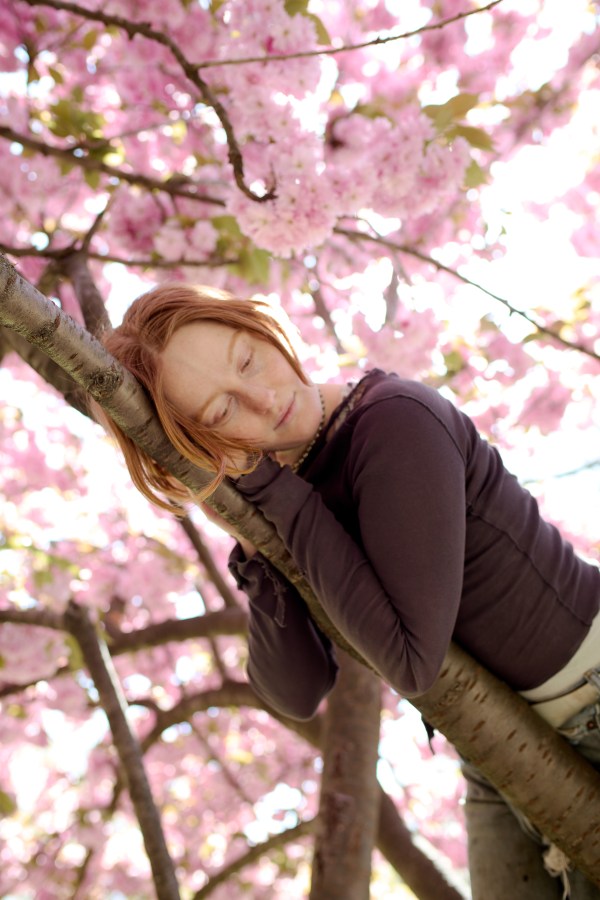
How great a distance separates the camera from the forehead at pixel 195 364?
136cm

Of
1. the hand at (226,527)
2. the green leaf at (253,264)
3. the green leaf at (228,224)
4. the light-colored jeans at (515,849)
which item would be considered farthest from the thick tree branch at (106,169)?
the light-colored jeans at (515,849)

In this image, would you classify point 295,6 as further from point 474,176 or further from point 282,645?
point 282,645

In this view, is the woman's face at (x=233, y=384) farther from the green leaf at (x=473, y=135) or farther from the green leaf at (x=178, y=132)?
the green leaf at (x=178, y=132)

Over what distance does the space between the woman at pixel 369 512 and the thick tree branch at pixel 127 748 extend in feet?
3.09

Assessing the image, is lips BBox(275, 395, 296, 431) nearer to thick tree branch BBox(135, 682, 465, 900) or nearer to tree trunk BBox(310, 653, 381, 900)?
tree trunk BBox(310, 653, 381, 900)

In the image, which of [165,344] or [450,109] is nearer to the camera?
[165,344]

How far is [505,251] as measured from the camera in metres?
3.42

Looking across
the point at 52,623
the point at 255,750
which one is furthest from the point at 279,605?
the point at 255,750

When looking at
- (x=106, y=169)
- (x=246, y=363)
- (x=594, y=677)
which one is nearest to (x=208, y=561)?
(x=106, y=169)

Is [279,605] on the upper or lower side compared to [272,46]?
lower

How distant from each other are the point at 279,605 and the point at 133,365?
18.3 inches

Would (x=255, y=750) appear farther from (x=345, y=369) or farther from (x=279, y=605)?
(x=279, y=605)

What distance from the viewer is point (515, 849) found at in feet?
4.93

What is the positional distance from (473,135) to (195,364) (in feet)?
4.18
